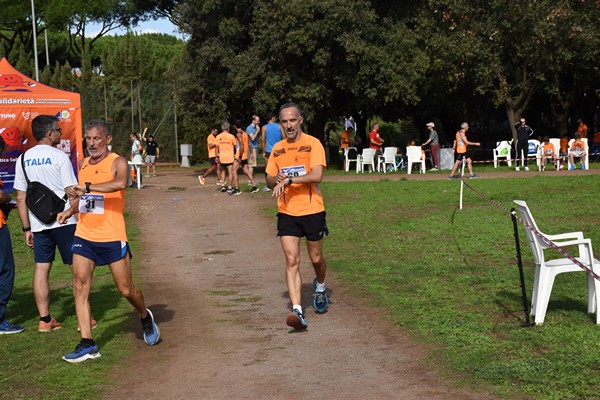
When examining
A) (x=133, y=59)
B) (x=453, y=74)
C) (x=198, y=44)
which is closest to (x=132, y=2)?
(x=133, y=59)

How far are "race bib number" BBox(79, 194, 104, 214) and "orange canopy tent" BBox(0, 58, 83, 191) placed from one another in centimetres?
1305

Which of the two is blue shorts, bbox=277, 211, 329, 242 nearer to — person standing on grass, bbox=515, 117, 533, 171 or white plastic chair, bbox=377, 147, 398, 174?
person standing on grass, bbox=515, 117, 533, 171

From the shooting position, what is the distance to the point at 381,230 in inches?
575

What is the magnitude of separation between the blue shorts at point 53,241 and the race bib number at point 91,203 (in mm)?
1087

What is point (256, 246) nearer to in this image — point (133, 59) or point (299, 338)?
point (299, 338)

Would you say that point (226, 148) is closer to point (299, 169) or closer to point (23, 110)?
point (23, 110)

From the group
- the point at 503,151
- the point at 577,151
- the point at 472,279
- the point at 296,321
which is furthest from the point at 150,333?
the point at 503,151

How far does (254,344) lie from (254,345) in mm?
35

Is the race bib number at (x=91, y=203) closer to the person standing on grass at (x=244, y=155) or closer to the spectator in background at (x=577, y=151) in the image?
the person standing on grass at (x=244, y=155)

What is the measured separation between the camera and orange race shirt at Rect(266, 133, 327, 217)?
8016 millimetres

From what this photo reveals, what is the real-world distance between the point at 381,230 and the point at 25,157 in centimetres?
770

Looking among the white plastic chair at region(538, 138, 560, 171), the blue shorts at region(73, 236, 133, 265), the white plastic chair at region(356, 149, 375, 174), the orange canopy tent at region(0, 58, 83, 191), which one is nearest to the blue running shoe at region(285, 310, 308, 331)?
the blue shorts at region(73, 236, 133, 265)

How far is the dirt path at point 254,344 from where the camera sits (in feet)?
20.1

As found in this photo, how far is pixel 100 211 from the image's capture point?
711cm
